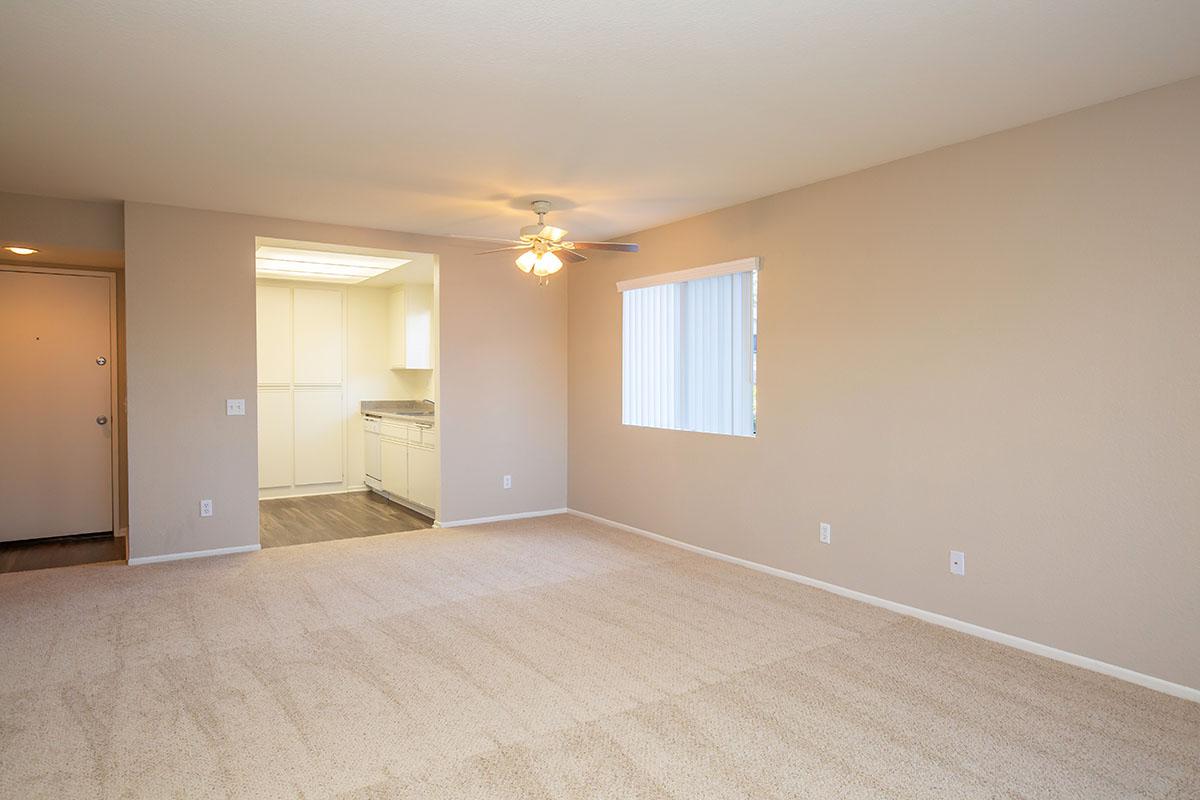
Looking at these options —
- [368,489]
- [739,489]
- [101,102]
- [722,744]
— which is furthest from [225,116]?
[368,489]

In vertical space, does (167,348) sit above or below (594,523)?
above

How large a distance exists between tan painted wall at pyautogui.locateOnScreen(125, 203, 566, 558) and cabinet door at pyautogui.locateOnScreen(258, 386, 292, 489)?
2.45 metres

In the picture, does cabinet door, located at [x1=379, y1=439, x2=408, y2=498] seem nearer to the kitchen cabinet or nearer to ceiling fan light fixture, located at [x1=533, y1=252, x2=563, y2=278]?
the kitchen cabinet

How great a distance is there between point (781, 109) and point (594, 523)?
398 centimetres

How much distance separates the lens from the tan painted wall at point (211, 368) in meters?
4.80

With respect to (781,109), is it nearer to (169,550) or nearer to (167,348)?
(167,348)

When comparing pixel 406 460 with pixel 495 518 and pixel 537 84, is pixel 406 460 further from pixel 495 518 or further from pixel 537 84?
pixel 537 84

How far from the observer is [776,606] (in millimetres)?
3930

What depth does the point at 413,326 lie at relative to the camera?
757cm

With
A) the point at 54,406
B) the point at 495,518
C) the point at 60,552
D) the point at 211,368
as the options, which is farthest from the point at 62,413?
the point at 495,518

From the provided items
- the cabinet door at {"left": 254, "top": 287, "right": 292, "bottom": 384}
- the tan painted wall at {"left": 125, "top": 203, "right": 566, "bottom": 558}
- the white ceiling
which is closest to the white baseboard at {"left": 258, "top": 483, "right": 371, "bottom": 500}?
the cabinet door at {"left": 254, "top": 287, "right": 292, "bottom": 384}

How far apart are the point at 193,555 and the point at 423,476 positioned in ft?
6.48

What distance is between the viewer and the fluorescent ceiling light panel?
6.14 meters

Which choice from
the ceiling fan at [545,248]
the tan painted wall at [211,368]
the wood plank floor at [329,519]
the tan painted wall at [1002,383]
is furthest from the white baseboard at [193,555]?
the tan painted wall at [1002,383]
